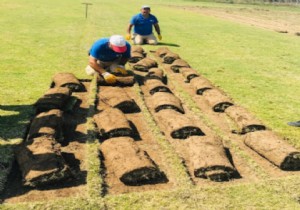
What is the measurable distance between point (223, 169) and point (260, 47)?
13746 mm

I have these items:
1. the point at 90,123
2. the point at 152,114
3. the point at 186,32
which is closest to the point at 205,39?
the point at 186,32

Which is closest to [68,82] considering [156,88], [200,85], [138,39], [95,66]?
[95,66]

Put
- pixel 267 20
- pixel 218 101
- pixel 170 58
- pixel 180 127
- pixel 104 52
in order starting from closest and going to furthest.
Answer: pixel 180 127, pixel 218 101, pixel 104 52, pixel 170 58, pixel 267 20

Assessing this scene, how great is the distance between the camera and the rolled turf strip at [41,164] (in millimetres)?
4973

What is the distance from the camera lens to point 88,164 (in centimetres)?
562

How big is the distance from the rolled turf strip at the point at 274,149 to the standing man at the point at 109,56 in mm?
4273

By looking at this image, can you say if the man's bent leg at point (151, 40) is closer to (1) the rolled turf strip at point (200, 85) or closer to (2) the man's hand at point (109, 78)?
(1) the rolled turf strip at point (200, 85)

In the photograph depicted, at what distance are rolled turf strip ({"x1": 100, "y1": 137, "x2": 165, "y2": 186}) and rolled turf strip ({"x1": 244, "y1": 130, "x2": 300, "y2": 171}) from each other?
78.6 inches

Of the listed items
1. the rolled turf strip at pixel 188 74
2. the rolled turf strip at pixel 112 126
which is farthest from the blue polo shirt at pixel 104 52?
the rolled turf strip at pixel 112 126

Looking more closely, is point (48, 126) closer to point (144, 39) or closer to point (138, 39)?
point (138, 39)

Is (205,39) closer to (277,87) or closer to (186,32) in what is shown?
(186,32)

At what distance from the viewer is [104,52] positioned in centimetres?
1009

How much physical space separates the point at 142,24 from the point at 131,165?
12.4 meters

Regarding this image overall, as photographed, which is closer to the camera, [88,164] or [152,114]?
[88,164]
